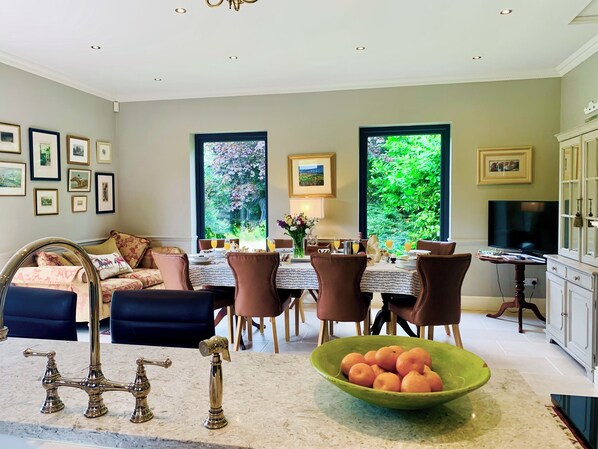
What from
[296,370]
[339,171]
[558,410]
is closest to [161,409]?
[296,370]

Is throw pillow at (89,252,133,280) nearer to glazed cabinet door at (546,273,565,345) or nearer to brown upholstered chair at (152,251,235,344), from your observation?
brown upholstered chair at (152,251,235,344)

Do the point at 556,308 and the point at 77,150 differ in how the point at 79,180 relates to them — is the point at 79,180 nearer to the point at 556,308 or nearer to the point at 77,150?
the point at 77,150

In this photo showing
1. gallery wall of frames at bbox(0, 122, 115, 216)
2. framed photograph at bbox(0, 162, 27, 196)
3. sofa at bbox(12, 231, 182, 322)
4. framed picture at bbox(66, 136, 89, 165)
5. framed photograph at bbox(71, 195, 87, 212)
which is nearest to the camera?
sofa at bbox(12, 231, 182, 322)

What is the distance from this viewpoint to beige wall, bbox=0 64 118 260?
4613 millimetres

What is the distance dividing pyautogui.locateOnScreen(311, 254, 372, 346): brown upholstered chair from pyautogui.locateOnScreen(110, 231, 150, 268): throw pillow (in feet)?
10.9

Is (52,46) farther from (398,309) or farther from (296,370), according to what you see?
(296,370)

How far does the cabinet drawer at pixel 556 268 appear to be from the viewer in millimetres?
3861

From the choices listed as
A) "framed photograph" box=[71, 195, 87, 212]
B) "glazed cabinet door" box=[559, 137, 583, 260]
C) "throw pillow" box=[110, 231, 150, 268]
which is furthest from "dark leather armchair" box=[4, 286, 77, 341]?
"throw pillow" box=[110, 231, 150, 268]

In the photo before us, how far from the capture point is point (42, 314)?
Result: 6.00ft

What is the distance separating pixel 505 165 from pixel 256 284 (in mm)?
3530

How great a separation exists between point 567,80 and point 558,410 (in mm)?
5136

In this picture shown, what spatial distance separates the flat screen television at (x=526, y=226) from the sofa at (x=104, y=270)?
4.11m

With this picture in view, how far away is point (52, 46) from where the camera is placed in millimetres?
4312

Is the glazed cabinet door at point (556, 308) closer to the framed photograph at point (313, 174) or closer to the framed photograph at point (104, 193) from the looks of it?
the framed photograph at point (313, 174)
